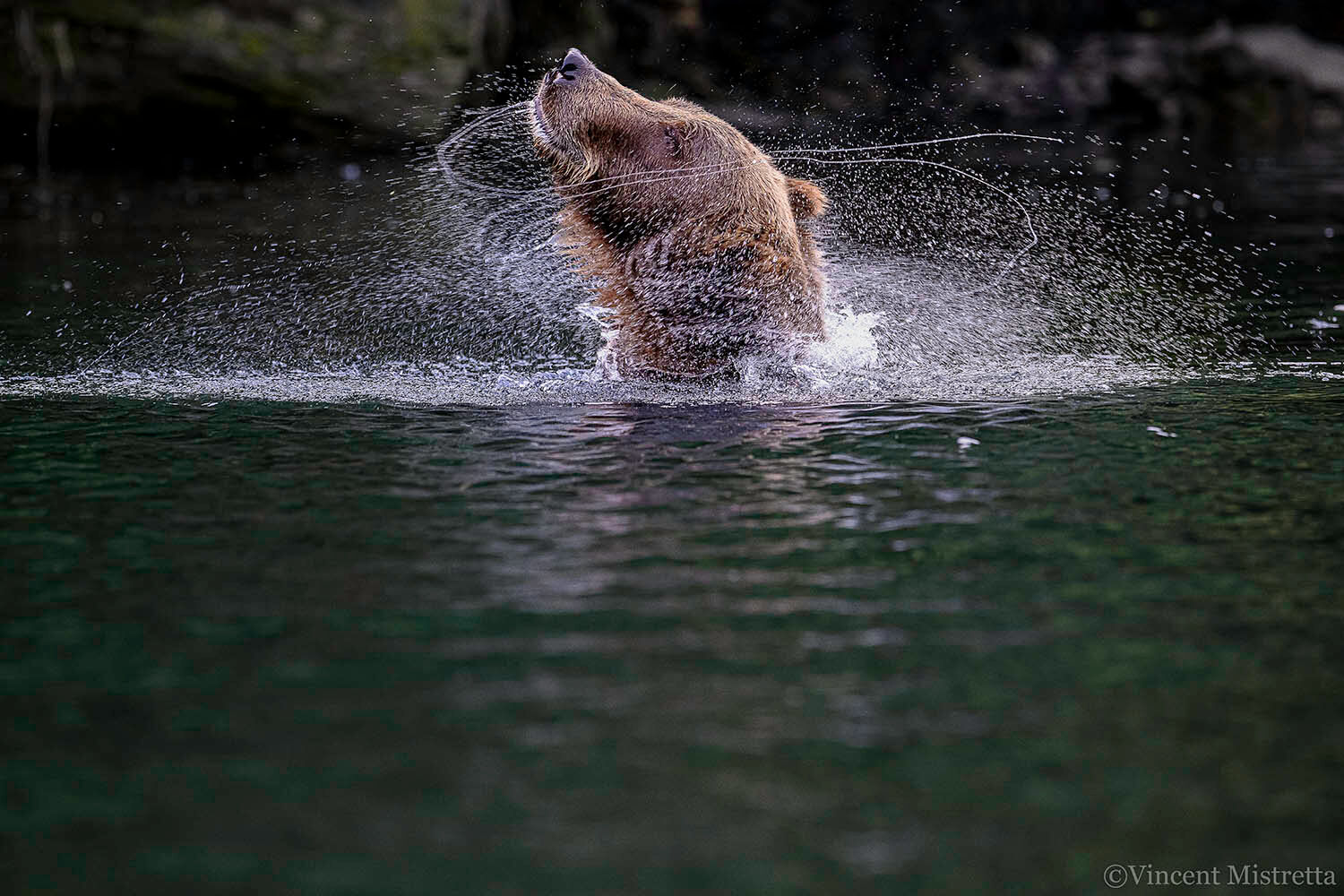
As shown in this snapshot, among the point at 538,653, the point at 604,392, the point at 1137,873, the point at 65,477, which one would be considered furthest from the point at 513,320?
the point at 1137,873

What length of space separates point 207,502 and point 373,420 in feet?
4.59

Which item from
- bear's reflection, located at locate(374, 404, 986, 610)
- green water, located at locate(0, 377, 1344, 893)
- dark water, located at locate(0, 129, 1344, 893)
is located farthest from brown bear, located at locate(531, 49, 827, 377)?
green water, located at locate(0, 377, 1344, 893)

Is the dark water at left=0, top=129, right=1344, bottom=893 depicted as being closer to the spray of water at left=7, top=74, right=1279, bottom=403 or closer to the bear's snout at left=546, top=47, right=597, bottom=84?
the spray of water at left=7, top=74, right=1279, bottom=403

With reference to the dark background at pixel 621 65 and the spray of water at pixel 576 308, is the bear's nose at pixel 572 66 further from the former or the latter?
the dark background at pixel 621 65

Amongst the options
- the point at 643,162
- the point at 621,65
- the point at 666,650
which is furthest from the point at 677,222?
the point at 621,65

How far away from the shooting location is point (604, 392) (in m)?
6.54

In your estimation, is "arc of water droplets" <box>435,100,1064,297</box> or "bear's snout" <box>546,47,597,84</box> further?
"bear's snout" <box>546,47,597,84</box>

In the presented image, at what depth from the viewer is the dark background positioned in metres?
17.0

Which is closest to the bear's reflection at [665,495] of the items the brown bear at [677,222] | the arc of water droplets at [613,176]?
the brown bear at [677,222]

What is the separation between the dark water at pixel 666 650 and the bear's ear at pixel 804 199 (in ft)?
3.56

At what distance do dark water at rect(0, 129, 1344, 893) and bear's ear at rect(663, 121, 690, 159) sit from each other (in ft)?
3.76

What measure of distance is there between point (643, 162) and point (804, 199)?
0.73 m

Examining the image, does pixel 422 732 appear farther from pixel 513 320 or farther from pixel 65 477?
pixel 513 320

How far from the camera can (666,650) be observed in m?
3.38
